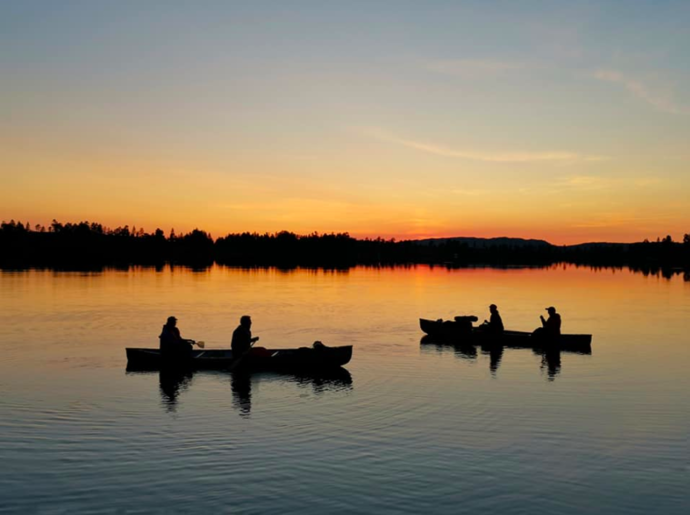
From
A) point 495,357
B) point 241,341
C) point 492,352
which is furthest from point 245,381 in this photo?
point 492,352

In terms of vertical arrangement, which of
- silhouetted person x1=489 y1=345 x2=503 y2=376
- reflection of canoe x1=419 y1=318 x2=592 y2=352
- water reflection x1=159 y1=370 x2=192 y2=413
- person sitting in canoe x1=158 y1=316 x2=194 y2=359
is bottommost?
silhouetted person x1=489 y1=345 x2=503 y2=376

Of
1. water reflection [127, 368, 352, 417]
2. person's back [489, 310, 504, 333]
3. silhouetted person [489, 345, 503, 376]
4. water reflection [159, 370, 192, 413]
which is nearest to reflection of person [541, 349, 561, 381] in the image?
silhouetted person [489, 345, 503, 376]

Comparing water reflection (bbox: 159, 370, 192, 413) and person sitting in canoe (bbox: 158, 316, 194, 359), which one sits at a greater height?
person sitting in canoe (bbox: 158, 316, 194, 359)

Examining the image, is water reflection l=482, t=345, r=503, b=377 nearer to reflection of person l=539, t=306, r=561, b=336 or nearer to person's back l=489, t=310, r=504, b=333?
person's back l=489, t=310, r=504, b=333

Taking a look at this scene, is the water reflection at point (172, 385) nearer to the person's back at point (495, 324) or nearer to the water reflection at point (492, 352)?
the water reflection at point (492, 352)

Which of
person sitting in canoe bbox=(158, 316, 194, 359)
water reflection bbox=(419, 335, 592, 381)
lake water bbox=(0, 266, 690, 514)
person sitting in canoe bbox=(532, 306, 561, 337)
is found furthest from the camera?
person sitting in canoe bbox=(532, 306, 561, 337)

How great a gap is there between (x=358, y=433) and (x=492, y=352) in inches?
818

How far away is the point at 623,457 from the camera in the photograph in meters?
16.8

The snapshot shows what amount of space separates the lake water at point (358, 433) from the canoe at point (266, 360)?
0.84 meters

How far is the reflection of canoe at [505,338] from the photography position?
38.2 meters

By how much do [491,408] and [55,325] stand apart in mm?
38274

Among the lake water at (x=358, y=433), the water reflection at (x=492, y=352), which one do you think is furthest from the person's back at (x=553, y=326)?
the lake water at (x=358, y=433)

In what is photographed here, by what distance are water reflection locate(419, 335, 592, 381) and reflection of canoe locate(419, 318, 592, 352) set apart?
1.02ft

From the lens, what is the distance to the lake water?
13.8 meters
